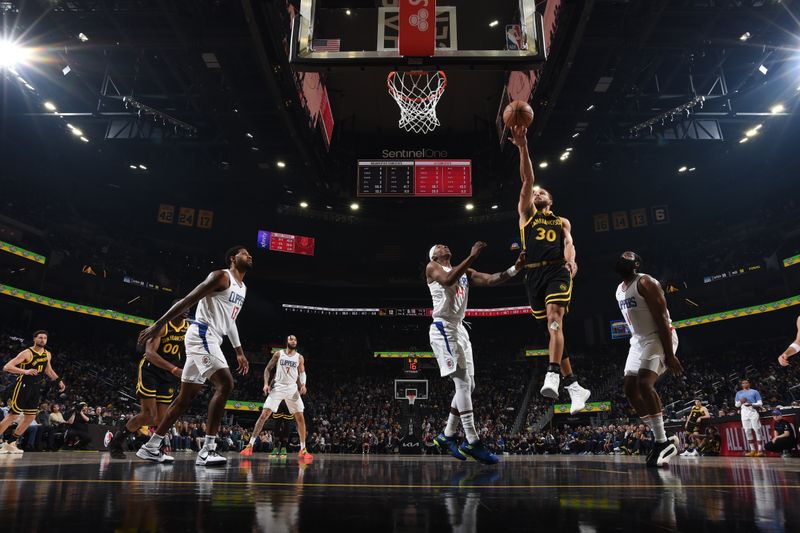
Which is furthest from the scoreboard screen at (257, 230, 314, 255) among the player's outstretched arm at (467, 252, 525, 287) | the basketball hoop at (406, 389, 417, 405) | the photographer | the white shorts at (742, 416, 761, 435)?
the player's outstretched arm at (467, 252, 525, 287)

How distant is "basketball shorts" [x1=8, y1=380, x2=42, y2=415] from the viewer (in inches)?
349

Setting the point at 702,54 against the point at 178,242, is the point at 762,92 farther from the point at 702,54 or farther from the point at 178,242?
the point at 178,242

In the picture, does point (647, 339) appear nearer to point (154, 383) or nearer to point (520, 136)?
point (520, 136)

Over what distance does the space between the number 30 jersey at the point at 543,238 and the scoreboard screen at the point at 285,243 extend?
23153mm

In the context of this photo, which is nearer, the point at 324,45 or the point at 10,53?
the point at 324,45

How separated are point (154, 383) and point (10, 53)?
11.3 meters

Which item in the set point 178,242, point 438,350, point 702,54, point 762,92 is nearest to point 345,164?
point 178,242

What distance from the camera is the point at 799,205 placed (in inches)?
872

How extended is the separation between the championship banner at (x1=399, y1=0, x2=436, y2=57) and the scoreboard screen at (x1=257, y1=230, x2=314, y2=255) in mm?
21736

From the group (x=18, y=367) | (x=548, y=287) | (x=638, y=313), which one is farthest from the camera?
(x=18, y=367)

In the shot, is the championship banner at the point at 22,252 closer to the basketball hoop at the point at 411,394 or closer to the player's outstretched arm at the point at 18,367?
the player's outstretched arm at the point at 18,367

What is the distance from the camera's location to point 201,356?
5.29 meters

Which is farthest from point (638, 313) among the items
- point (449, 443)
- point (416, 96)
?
point (416, 96)

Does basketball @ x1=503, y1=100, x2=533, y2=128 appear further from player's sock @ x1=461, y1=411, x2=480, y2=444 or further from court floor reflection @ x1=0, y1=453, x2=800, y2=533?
court floor reflection @ x1=0, y1=453, x2=800, y2=533
